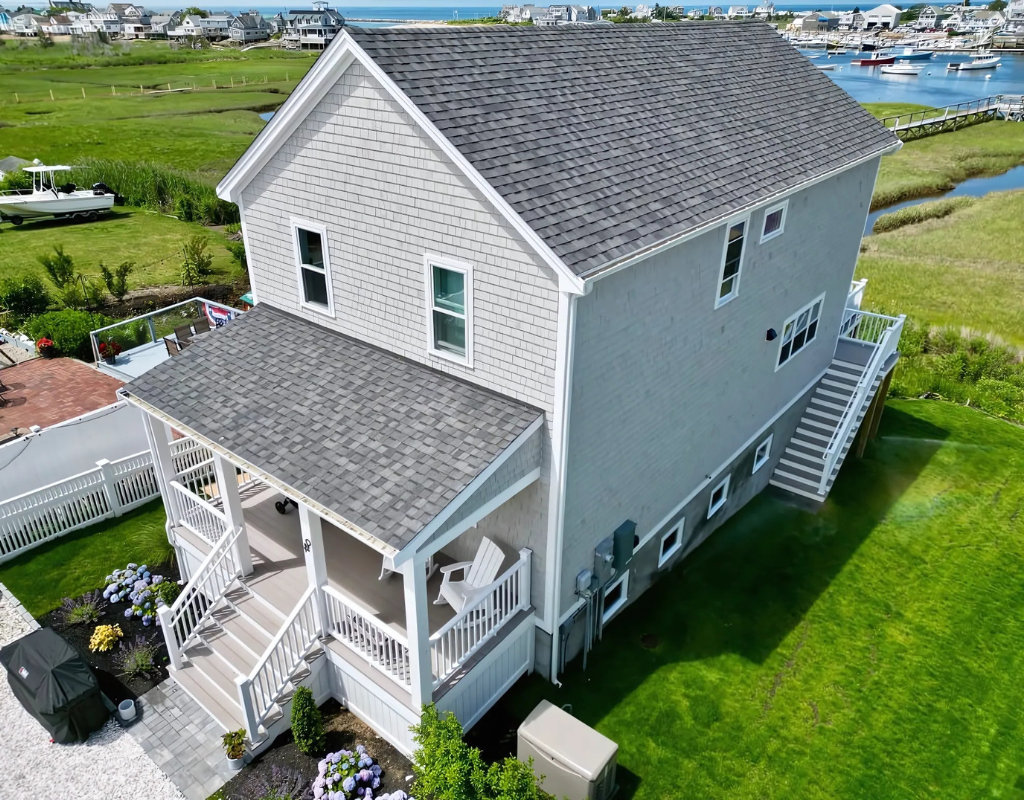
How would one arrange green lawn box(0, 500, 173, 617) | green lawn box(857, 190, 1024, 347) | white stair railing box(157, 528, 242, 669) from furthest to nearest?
green lawn box(857, 190, 1024, 347)
green lawn box(0, 500, 173, 617)
white stair railing box(157, 528, 242, 669)

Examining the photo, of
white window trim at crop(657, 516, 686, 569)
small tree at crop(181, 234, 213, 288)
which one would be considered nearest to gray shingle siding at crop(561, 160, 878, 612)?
white window trim at crop(657, 516, 686, 569)

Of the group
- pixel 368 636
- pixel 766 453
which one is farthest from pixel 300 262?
pixel 766 453

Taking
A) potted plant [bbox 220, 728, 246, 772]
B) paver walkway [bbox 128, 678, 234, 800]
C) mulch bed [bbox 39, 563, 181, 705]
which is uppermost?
potted plant [bbox 220, 728, 246, 772]

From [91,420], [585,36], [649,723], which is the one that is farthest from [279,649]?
[585,36]

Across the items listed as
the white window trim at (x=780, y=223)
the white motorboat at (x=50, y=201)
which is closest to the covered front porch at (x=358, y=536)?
the white window trim at (x=780, y=223)

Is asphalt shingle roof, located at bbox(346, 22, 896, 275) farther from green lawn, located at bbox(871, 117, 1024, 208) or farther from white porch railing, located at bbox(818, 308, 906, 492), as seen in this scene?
green lawn, located at bbox(871, 117, 1024, 208)

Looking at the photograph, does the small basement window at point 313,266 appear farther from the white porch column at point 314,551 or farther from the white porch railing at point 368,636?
the white porch railing at point 368,636

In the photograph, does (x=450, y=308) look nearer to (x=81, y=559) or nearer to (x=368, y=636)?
(x=368, y=636)
